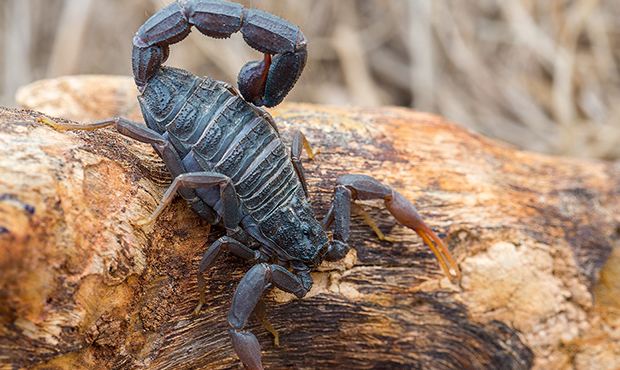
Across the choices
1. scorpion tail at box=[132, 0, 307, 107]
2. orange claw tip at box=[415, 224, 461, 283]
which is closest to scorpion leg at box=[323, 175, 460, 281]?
orange claw tip at box=[415, 224, 461, 283]

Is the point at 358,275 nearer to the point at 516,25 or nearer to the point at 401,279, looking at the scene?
the point at 401,279

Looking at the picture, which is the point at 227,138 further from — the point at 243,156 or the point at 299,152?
the point at 299,152

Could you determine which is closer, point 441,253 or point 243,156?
point 243,156

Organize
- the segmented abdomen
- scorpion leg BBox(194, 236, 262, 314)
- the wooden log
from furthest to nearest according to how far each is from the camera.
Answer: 1. the segmented abdomen
2. scorpion leg BBox(194, 236, 262, 314)
3. the wooden log

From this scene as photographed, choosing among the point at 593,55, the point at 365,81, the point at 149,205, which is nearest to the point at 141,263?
the point at 149,205

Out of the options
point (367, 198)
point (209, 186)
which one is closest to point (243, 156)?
point (209, 186)

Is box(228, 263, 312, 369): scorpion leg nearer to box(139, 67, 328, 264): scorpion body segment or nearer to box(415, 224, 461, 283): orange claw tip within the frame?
box(139, 67, 328, 264): scorpion body segment
